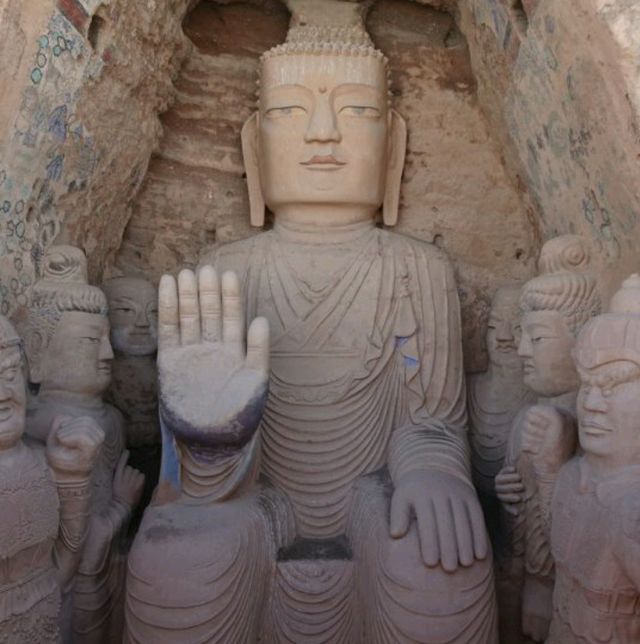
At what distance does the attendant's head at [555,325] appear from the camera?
362 centimetres

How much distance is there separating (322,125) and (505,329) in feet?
4.01

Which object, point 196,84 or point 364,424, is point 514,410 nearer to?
point 364,424

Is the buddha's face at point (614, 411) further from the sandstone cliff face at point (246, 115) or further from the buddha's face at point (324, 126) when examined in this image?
the buddha's face at point (324, 126)

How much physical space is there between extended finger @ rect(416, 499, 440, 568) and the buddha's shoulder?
1271 millimetres

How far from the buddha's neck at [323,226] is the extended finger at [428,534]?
55.9 inches

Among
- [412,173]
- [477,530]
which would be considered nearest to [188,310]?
[477,530]

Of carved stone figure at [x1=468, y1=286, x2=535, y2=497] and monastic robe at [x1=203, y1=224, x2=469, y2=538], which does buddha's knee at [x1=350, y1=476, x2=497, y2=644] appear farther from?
carved stone figure at [x1=468, y1=286, x2=535, y2=497]

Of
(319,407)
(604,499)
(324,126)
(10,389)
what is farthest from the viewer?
(324,126)

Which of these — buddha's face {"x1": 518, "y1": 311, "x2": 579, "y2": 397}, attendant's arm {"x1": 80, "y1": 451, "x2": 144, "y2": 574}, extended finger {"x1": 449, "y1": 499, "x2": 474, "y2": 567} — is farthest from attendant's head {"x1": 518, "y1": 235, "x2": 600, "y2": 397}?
attendant's arm {"x1": 80, "y1": 451, "x2": 144, "y2": 574}

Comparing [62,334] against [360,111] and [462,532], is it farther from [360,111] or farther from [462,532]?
[462,532]

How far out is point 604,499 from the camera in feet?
9.64

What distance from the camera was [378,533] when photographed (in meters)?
3.35

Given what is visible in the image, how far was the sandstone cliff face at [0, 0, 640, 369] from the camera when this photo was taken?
11.2 ft

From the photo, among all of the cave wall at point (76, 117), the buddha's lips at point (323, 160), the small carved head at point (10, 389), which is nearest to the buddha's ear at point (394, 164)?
the buddha's lips at point (323, 160)
